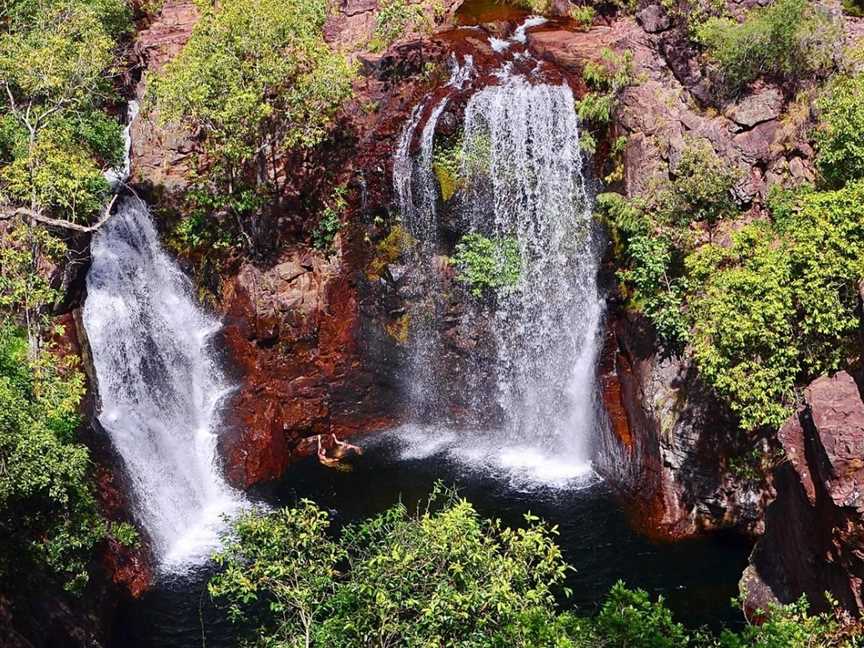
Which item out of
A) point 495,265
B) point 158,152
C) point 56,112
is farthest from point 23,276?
point 495,265

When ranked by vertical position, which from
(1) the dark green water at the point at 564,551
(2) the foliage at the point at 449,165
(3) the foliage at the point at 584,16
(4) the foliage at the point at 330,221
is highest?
(3) the foliage at the point at 584,16

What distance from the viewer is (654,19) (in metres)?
29.1

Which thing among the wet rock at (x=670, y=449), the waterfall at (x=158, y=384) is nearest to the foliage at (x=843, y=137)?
the wet rock at (x=670, y=449)

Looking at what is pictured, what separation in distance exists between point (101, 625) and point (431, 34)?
78.3 ft

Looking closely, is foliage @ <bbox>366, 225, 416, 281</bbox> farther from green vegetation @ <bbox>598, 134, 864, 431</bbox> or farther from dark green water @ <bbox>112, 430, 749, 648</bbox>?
green vegetation @ <bbox>598, 134, 864, 431</bbox>

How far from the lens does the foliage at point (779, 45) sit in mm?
24688

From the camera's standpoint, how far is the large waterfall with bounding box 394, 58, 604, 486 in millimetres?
26984

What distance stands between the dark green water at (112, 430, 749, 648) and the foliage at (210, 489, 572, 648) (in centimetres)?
828

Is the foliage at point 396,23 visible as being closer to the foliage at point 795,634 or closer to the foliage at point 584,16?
the foliage at point 584,16

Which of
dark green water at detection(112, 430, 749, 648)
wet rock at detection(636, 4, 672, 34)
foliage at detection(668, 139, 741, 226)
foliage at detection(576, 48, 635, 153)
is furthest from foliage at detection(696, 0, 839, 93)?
dark green water at detection(112, 430, 749, 648)

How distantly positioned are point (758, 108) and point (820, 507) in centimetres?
1415

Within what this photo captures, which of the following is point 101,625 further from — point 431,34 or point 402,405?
point 431,34

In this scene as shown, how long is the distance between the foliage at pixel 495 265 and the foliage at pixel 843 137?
32.8 feet

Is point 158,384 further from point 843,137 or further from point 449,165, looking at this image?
point 843,137
